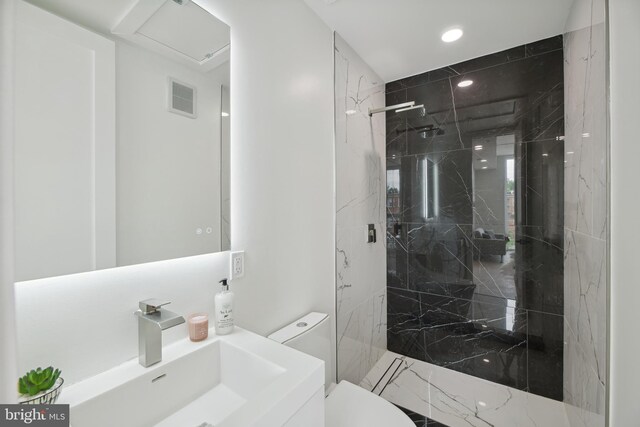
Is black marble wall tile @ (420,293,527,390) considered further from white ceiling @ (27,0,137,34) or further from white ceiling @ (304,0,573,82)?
white ceiling @ (27,0,137,34)

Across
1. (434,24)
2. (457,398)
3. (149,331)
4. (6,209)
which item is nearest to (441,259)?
(457,398)

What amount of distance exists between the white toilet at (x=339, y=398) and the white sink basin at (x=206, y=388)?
0.29 meters

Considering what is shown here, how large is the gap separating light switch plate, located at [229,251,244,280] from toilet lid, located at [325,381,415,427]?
0.76 m

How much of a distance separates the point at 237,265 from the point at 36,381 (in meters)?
0.63

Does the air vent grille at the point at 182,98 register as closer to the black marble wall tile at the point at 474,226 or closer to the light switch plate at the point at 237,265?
the light switch plate at the point at 237,265

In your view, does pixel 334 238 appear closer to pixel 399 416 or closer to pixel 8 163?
pixel 399 416

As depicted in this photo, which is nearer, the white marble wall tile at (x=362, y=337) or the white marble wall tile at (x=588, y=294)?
the white marble wall tile at (x=588, y=294)

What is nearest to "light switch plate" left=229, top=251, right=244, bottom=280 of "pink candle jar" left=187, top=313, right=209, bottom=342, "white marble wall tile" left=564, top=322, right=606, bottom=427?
"pink candle jar" left=187, top=313, right=209, bottom=342

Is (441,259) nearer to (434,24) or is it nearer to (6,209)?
(434,24)

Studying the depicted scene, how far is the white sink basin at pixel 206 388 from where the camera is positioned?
0.67 meters

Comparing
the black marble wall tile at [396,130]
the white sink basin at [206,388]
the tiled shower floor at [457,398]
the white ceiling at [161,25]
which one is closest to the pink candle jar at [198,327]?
the white sink basin at [206,388]

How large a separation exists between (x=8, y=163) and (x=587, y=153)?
1.88 meters

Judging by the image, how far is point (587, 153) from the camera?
1271mm

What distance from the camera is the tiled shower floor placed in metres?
1.72
